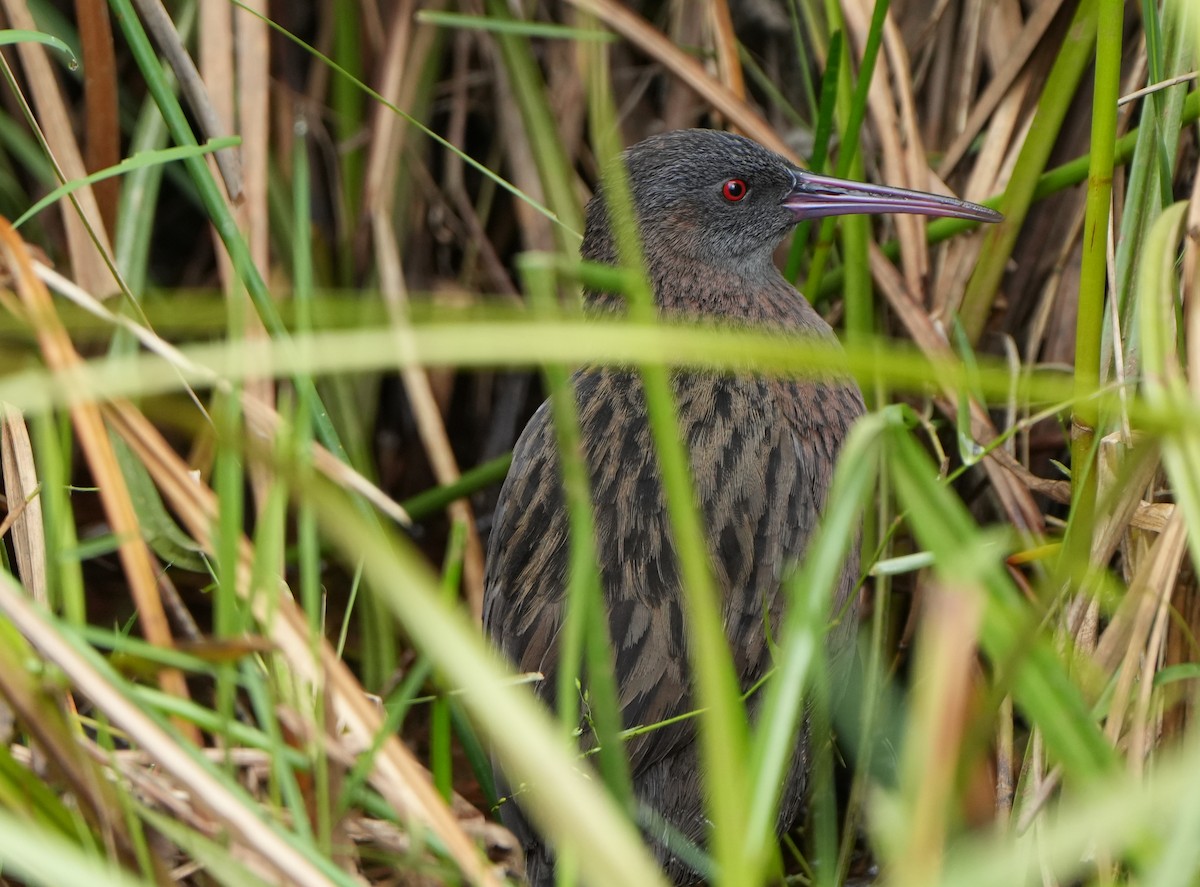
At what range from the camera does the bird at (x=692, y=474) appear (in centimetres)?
201

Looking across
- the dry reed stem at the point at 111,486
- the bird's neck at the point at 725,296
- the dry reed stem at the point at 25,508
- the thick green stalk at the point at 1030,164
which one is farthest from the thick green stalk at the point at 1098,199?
the dry reed stem at the point at 25,508

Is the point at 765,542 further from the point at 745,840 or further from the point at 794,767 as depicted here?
the point at 745,840

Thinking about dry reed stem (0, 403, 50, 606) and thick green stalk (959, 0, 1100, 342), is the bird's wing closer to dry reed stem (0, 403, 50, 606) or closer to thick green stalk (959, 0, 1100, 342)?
thick green stalk (959, 0, 1100, 342)

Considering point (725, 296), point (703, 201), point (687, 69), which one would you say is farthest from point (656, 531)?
point (687, 69)

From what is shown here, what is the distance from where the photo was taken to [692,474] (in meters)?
2.10

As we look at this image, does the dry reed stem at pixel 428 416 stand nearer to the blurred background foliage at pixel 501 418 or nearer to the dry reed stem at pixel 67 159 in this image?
the blurred background foliage at pixel 501 418

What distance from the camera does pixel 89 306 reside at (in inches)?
54.6

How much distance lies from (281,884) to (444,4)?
2202 millimetres

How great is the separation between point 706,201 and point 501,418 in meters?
0.93

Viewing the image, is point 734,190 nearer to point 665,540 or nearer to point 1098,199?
point 665,540

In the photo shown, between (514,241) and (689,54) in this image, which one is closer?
(689,54)

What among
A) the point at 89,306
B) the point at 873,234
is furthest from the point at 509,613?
the point at 873,234

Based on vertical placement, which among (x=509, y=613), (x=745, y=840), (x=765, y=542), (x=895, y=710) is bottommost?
(x=895, y=710)

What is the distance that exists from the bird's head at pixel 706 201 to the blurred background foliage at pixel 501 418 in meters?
0.11
